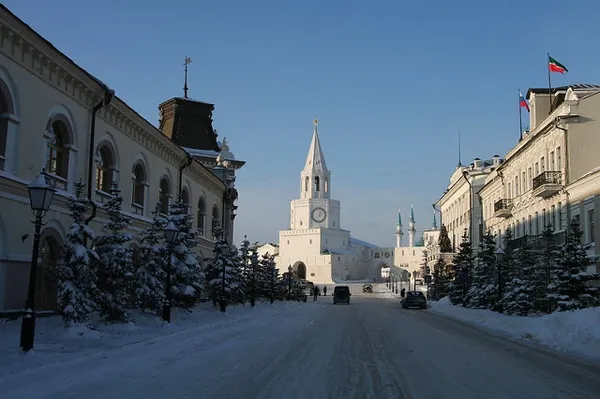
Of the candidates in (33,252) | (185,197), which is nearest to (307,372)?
(33,252)

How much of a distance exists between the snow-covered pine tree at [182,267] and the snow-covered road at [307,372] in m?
7.48

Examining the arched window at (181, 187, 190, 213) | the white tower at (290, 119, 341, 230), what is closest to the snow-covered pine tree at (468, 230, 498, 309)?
the arched window at (181, 187, 190, 213)

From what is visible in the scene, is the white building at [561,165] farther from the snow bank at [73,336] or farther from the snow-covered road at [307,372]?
the snow bank at [73,336]

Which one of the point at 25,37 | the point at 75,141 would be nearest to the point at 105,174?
the point at 75,141

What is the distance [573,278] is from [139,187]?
65.3ft

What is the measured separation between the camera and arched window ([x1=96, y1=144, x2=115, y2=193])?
978 inches

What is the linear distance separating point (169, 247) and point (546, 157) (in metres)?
26.5

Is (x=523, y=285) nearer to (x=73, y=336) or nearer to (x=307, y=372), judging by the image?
(x=307, y=372)

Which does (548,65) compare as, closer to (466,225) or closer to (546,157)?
(546,157)

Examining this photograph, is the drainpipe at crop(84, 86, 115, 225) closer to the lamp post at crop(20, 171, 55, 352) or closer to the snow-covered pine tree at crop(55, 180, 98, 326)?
the snow-covered pine tree at crop(55, 180, 98, 326)

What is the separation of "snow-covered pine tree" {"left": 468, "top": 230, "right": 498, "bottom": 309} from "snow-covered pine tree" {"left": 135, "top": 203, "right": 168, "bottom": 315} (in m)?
21.1

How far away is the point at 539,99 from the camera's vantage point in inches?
1694

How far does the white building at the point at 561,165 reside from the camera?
33250mm

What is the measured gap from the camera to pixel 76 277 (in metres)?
17.0
